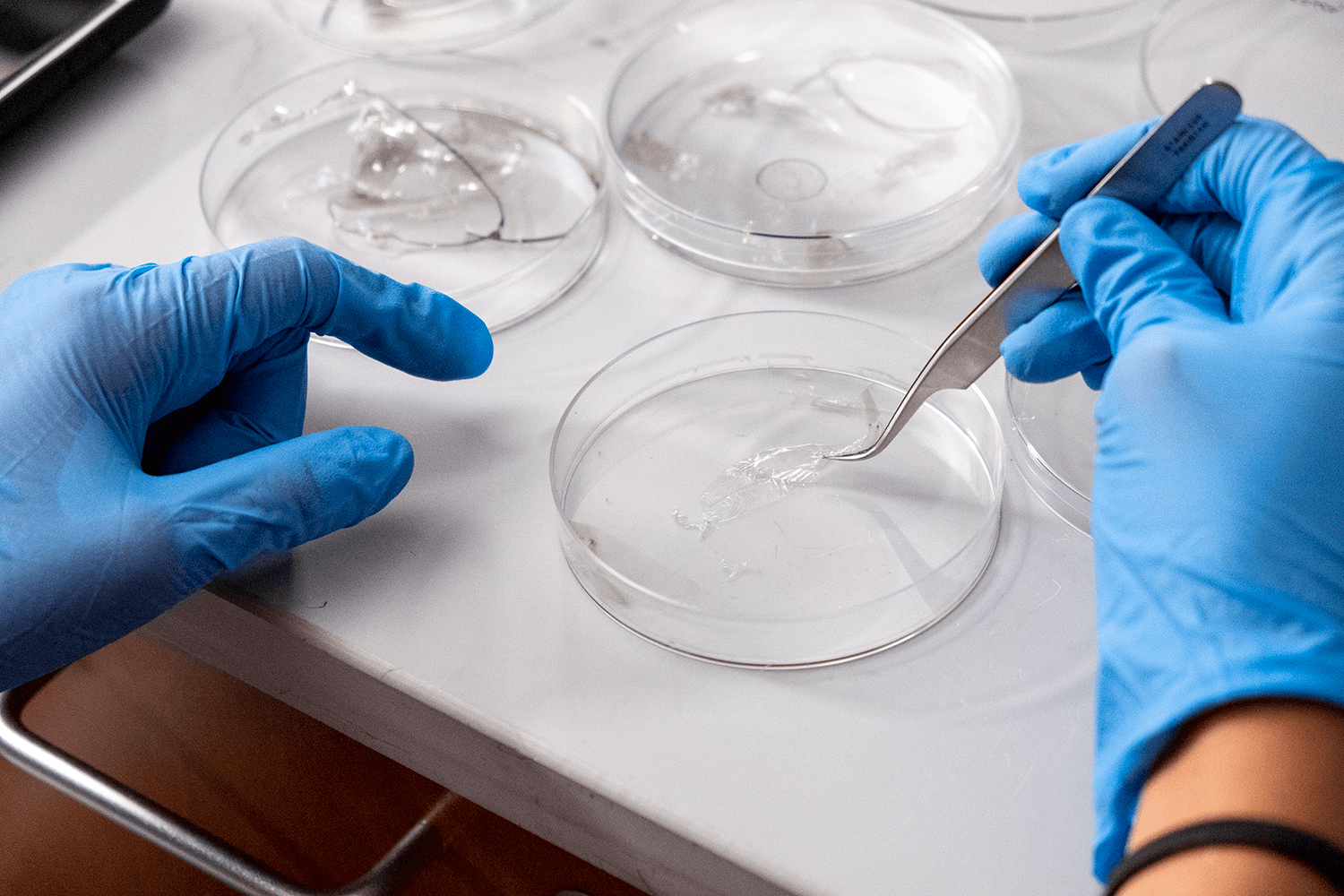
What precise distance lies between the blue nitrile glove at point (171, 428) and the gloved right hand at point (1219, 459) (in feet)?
1.84

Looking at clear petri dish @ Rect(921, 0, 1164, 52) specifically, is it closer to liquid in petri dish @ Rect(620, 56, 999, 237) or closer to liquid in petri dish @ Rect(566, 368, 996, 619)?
liquid in petri dish @ Rect(620, 56, 999, 237)

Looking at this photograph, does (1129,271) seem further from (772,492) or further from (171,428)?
(171,428)

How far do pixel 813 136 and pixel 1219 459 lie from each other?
727 millimetres

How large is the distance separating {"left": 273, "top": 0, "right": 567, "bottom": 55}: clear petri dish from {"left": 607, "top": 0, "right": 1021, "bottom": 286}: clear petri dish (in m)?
0.27

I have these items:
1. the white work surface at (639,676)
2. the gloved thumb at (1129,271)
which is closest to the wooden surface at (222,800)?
the white work surface at (639,676)

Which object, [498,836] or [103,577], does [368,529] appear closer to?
[103,577]

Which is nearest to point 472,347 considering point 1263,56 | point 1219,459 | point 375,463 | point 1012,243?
point 375,463

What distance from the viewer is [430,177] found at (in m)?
1.18

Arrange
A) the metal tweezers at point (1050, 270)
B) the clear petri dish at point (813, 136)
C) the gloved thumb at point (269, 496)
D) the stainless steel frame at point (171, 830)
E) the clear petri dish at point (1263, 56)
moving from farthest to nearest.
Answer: the clear petri dish at point (1263, 56), the clear petri dish at point (813, 136), the stainless steel frame at point (171, 830), the gloved thumb at point (269, 496), the metal tweezers at point (1050, 270)

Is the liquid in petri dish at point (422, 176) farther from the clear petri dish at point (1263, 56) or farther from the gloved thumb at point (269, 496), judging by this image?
the clear petri dish at point (1263, 56)

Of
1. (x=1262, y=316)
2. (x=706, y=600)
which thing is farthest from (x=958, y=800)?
(x=1262, y=316)

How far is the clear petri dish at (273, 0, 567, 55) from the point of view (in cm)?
136

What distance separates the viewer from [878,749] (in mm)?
697

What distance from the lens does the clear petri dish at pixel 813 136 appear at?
3.37ft
